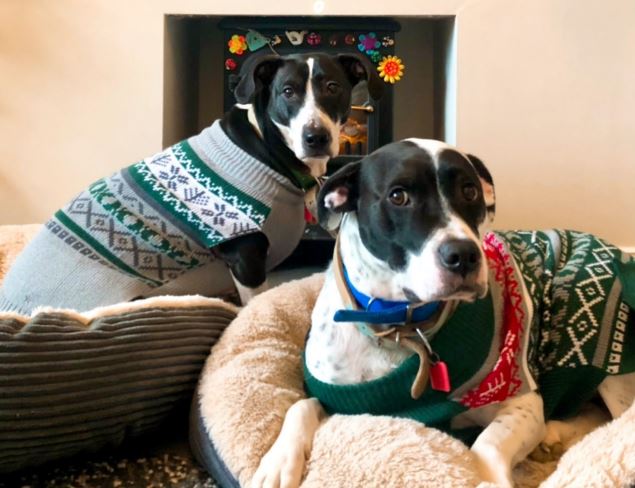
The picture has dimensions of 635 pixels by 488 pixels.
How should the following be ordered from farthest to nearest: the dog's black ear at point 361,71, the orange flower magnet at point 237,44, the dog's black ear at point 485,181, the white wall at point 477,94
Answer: the orange flower magnet at point 237,44 < the white wall at point 477,94 < the dog's black ear at point 361,71 < the dog's black ear at point 485,181

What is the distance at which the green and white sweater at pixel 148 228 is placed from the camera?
6.00 feet

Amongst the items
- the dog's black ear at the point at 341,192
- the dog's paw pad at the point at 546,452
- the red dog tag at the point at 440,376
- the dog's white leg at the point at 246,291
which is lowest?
the dog's paw pad at the point at 546,452

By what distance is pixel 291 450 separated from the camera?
3.81ft

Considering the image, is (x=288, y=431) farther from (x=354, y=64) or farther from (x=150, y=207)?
(x=354, y=64)

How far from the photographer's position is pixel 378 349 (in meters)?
1.24

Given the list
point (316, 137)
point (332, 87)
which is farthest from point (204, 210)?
point (332, 87)

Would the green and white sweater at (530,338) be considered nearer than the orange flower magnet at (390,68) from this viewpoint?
Yes

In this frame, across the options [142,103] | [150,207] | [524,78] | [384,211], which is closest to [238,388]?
[384,211]

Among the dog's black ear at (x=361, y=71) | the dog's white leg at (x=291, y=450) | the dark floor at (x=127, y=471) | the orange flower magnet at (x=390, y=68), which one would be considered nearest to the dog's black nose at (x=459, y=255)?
the dog's white leg at (x=291, y=450)

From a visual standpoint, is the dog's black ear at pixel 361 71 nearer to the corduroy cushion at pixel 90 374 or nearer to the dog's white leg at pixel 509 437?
the corduroy cushion at pixel 90 374

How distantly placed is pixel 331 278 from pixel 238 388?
28cm

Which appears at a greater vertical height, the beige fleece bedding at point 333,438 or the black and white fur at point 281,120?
the black and white fur at point 281,120

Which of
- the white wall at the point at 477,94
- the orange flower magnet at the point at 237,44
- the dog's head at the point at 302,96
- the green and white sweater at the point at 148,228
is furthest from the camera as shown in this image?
the orange flower magnet at the point at 237,44

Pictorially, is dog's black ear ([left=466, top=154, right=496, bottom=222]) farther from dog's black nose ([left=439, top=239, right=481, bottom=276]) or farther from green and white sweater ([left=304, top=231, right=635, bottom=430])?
dog's black nose ([left=439, top=239, right=481, bottom=276])
